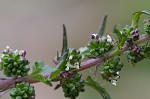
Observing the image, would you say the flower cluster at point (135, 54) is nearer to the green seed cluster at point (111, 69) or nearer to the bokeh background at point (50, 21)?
the green seed cluster at point (111, 69)

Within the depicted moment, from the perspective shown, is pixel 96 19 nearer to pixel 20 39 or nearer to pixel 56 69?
pixel 20 39

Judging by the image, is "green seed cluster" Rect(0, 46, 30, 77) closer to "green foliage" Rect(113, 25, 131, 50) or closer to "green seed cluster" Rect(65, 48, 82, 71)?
"green seed cluster" Rect(65, 48, 82, 71)

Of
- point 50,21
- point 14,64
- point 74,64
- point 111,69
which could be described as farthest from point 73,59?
point 50,21

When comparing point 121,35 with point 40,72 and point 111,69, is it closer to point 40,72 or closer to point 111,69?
point 111,69

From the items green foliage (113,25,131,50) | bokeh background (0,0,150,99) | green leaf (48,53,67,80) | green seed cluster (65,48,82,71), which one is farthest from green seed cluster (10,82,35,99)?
bokeh background (0,0,150,99)

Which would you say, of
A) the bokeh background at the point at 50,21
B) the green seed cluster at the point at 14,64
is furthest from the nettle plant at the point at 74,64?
the bokeh background at the point at 50,21

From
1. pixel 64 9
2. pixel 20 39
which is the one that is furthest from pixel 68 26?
pixel 20 39
